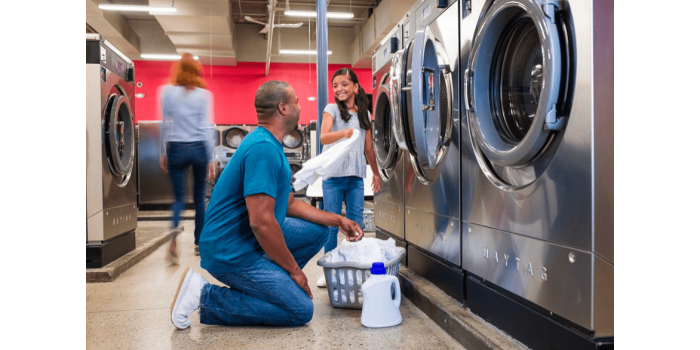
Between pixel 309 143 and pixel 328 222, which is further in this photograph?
pixel 309 143

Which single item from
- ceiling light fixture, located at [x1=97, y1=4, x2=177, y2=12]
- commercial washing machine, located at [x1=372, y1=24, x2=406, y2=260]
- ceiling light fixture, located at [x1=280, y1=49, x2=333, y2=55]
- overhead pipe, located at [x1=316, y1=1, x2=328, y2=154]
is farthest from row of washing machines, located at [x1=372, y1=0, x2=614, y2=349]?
ceiling light fixture, located at [x1=280, y1=49, x2=333, y2=55]

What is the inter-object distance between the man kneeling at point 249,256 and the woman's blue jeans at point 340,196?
781mm

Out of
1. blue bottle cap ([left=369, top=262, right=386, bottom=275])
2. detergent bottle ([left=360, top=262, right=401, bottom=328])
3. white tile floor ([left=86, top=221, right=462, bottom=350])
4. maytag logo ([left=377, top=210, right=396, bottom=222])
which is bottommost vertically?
white tile floor ([left=86, top=221, right=462, bottom=350])

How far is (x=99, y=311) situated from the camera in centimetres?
253

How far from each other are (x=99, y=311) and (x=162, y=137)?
140 cm

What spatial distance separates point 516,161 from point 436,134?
81 cm

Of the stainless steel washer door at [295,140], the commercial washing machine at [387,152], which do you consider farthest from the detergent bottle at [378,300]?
the stainless steel washer door at [295,140]

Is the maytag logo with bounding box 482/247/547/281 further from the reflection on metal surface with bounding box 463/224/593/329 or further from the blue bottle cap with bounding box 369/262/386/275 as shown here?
the blue bottle cap with bounding box 369/262/386/275

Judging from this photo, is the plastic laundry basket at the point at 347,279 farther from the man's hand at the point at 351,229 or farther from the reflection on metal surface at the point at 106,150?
the reflection on metal surface at the point at 106,150

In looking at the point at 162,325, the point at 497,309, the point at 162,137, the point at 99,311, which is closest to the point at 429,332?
the point at 497,309

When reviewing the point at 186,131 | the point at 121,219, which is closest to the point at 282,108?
the point at 186,131

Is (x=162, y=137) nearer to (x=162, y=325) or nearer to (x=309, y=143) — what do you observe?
(x=162, y=325)

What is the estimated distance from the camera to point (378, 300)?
2.21 meters

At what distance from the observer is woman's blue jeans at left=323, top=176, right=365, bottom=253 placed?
305 centimetres
